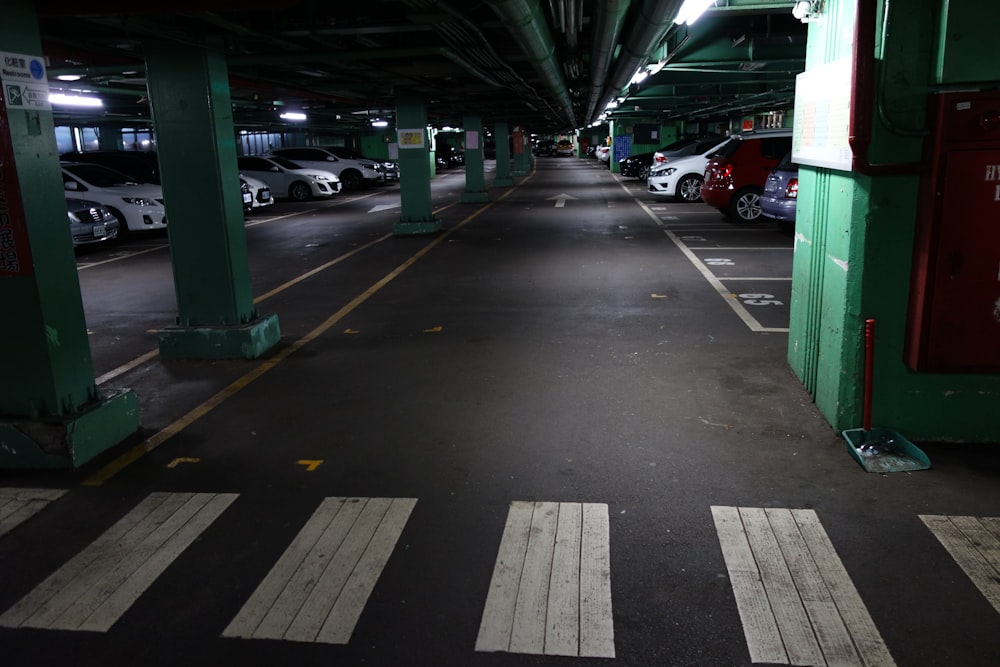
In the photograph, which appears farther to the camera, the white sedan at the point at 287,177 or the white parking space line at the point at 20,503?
the white sedan at the point at 287,177

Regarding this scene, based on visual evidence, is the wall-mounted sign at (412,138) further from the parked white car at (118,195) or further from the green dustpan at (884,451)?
the green dustpan at (884,451)

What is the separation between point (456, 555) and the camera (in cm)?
362

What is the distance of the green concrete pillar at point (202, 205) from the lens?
6.67m

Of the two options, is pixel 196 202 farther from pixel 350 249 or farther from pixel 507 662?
pixel 350 249

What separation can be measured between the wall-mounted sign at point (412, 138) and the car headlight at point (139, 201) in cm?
555

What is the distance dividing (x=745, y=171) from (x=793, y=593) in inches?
563

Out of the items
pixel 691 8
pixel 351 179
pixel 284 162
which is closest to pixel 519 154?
pixel 351 179

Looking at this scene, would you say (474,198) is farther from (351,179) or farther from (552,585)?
(552,585)

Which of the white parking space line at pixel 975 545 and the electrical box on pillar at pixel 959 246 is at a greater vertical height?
the electrical box on pillar at pixel 959 246

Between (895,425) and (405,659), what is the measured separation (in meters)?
3.51

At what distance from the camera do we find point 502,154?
107 feet

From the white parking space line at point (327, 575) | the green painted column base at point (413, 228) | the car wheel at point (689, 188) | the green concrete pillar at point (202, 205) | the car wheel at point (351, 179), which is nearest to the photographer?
the white parking space line at point (327, 575)

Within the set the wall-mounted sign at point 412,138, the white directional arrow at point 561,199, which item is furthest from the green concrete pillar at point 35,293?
the white directional arrow at point 561,199

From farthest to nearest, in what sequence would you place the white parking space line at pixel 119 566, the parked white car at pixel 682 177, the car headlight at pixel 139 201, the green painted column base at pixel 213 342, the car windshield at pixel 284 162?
the car windshield at pixel 284 162
the parked white car at pixel 682 177
the car headlight at pixel 139 201
the green painted column base at pixel 213 342
the white parking space line at pixel 119 566
